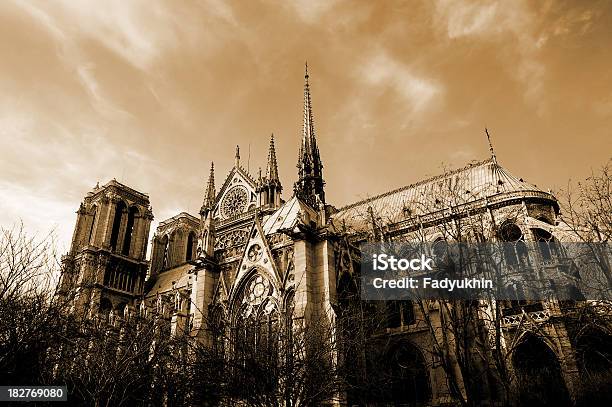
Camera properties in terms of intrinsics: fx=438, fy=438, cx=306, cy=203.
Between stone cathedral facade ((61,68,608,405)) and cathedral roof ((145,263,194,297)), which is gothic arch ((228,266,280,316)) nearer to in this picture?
stone cathedral facade ((61,68,608,405))

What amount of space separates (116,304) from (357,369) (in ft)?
156

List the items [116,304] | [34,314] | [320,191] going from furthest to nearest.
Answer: [116,304]
[320,191]
[34,314]

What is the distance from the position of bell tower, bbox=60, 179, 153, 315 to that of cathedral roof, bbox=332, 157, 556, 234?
3212 cm

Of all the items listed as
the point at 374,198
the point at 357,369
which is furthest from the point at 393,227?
the point at 357,369

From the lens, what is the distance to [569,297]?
2167cm

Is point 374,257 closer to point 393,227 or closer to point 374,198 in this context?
point 393,227

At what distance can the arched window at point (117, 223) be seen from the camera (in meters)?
Answer: 60.0

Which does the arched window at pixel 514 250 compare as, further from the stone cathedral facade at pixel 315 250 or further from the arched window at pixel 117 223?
the arched window at pixel 117 223

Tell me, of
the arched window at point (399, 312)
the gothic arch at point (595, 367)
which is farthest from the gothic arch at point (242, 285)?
the gothic arch at point (595, 367)

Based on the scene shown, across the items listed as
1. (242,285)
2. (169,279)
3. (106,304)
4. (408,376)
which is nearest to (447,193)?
(408,376)

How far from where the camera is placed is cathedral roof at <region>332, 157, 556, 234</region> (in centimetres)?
2756

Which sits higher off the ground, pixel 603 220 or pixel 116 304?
pixel 116 304

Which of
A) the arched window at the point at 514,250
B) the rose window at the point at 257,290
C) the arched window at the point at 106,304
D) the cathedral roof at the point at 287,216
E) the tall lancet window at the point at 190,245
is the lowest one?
the rose window at the point at 257,290

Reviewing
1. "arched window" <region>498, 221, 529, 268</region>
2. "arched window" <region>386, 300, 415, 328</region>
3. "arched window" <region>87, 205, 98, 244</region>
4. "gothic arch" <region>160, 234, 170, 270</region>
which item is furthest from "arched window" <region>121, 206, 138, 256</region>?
"arched window" <region>498, 221, 529, 268</region>
